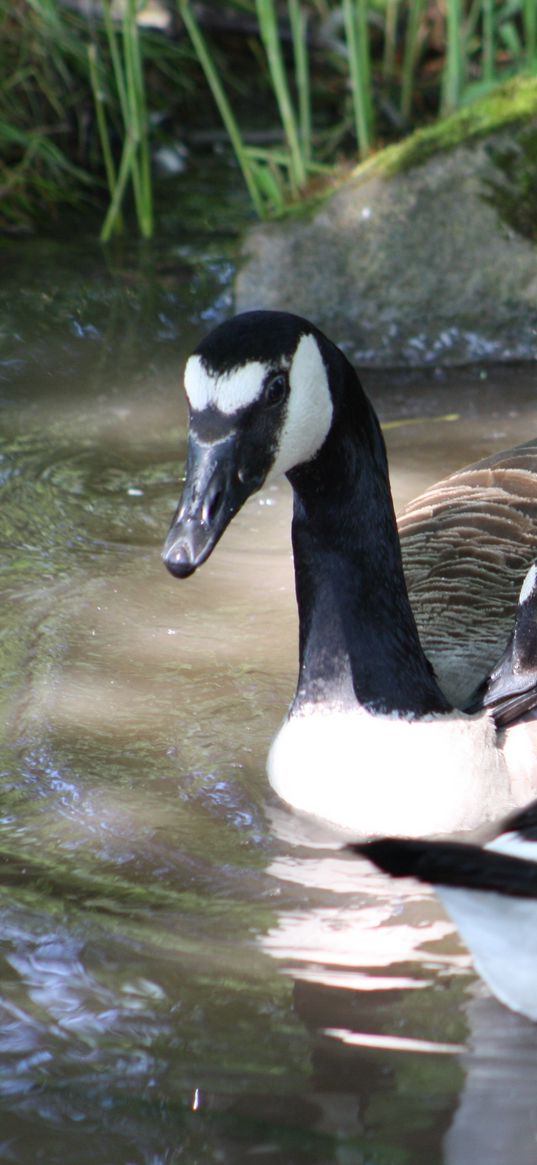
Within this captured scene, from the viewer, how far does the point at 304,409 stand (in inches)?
161

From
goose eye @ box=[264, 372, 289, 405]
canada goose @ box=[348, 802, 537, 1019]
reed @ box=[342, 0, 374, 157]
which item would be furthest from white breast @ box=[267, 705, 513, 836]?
reed @ box=[342, 0, 374, 157]

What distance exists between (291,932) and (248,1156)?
82cm

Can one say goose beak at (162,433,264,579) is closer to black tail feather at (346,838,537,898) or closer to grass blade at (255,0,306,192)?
black tail feather at (346,838,537,898)

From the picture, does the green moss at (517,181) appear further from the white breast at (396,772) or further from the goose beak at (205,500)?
the goose beak at (205,500)

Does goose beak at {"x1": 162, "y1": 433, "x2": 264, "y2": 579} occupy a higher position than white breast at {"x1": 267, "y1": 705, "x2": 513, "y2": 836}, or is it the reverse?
goose beak at {"x1": 162, "y1": 433, "x2": 264, "y2": 579}

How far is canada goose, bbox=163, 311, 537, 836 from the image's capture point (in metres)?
3.92

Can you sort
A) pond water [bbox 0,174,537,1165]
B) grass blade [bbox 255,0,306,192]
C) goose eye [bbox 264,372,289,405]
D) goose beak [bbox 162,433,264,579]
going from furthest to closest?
grass blade [bbox 255,0,306,192], goose eye [bbox 264,372,289,405], goose beak [bbox 162,433,264,579], pond water [bbox 0,174,537,1165]

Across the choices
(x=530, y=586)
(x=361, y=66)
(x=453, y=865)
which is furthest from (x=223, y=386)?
(x=361, y=66)

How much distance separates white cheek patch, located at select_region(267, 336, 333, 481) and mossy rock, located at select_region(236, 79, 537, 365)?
4201 mm

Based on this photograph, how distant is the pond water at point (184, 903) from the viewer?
317 cm

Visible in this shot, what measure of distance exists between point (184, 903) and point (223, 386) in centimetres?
127

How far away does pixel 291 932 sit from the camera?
381cm

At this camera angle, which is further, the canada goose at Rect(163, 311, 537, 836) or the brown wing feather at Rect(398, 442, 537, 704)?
the brown wing feather at Rect(398, 442, 537, 704)

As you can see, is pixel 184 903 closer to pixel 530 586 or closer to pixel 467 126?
pixel 530 586
